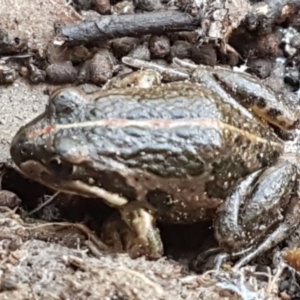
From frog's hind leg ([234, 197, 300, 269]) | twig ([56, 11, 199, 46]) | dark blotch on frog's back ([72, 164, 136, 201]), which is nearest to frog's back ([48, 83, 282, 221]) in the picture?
dark blotch on frog's back ([72, 164, 136, 201])

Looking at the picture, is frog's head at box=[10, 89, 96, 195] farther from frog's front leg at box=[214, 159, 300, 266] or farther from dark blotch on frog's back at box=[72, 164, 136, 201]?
frog's front leg at box=[214, 159, 300, 266]

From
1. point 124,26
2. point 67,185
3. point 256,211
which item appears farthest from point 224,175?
point 124,26

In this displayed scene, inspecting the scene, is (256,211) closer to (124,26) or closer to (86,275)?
(86,275)

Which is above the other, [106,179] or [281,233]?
[106,179]

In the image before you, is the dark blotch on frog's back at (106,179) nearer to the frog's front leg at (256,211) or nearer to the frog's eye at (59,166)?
the frog's eye at (59,166)

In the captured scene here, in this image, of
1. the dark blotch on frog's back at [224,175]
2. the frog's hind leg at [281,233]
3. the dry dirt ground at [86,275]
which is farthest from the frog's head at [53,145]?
the frog's hind leg at [281,233]

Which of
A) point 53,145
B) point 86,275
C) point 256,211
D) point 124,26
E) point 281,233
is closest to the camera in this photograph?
point 86,275
